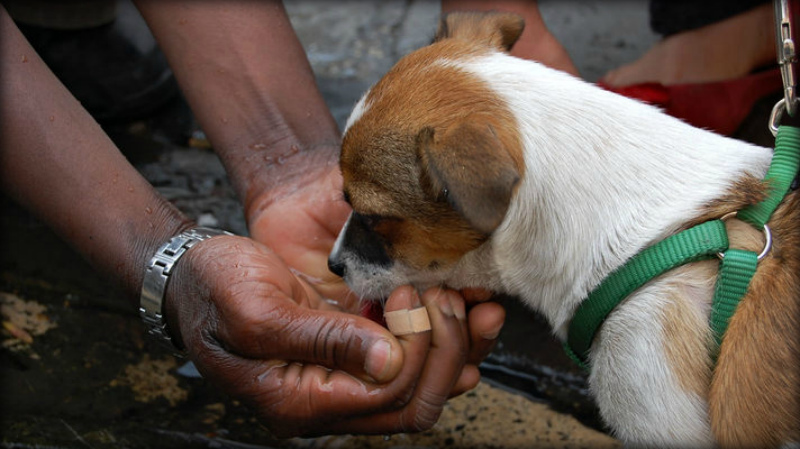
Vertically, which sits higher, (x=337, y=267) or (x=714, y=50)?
(x=337, y=267)

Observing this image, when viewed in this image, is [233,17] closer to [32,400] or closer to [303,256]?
[303,256]

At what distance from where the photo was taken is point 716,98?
11.0 ft

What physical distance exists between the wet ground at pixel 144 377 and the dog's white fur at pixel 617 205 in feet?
2.75

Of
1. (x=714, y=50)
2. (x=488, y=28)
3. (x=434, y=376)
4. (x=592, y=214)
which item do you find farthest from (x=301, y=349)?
(x=714, y=50)

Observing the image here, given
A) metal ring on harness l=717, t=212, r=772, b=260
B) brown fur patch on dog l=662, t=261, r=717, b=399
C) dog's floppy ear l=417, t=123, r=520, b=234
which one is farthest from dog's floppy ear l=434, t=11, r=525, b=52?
brown fur patch on dog l=662, t=261, r=717, b=399

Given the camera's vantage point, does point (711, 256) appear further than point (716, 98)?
No

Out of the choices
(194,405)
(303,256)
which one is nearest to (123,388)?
(194,405)

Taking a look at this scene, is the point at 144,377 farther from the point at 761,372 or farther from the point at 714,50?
the point at 714,50

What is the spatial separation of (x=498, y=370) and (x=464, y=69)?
4.82ft

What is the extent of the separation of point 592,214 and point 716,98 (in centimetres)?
160

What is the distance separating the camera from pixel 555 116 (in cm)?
212

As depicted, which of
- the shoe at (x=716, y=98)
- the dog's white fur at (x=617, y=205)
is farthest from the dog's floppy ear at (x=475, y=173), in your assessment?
the shoe at (x=716, y=98)

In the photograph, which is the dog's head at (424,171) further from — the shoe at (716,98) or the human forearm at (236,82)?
the shoe at (716,98)

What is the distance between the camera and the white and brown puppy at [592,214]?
1.96 metres
